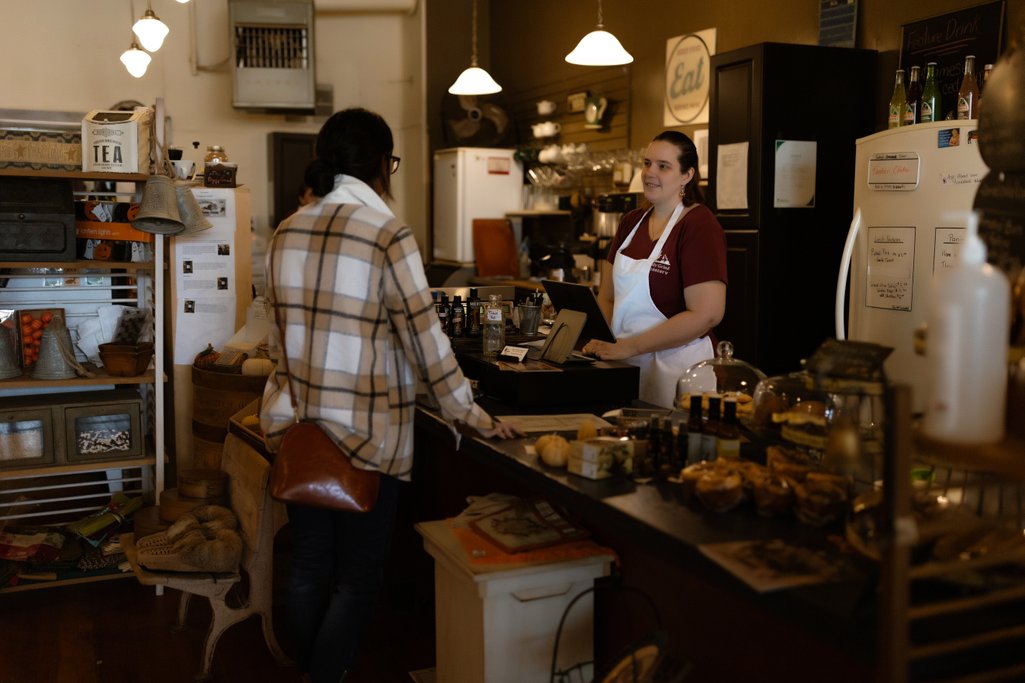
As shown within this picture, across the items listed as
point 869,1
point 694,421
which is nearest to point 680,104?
point 869,1

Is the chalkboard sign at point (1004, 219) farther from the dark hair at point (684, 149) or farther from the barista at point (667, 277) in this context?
the dark hair at point (684, 149)

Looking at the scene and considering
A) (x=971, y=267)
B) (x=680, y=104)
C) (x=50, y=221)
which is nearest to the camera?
(x=971, y=267)

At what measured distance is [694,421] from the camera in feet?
8.03

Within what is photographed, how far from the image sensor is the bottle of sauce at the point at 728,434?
2.31 metres

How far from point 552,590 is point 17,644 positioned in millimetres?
2361

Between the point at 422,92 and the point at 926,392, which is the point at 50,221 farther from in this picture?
the point at 422,92

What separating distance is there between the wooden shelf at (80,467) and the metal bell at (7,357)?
0.41 m

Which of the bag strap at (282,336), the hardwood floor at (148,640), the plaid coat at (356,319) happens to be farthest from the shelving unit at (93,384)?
the plaid coat at (356,319)

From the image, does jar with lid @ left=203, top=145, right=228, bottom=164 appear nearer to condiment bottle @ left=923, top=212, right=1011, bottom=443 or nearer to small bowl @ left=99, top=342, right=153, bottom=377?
small bowl @ left=99, top=342, right=153, bottom=377

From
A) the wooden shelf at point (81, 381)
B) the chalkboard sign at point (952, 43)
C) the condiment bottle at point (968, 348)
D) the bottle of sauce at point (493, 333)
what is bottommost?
the wooden shelf at point (81, 381)

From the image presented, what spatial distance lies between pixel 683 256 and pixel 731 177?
4.90ft

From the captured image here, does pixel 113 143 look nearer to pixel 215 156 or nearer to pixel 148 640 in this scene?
pixel 215 156

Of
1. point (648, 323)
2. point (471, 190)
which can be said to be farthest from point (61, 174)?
point (471, 190)

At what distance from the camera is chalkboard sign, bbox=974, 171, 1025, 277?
5.92 ft
